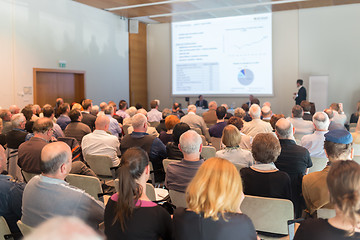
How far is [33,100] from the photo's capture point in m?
9.99

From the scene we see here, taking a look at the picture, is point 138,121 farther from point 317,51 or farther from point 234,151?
point 317,51

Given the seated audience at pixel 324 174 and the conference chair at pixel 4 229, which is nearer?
the conference chair at pixel 4 229

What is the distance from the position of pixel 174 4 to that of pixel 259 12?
10.6ft

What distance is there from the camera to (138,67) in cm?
1477

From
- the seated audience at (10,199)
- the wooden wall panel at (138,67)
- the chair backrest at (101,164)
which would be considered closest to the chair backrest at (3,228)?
the seated audience at (10,199)

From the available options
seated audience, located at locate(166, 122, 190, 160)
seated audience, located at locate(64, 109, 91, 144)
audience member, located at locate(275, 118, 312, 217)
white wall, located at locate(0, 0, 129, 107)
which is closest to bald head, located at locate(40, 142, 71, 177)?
seated audience, located at locate(166, 122, 190, 160)

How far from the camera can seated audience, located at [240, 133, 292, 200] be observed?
2750 mm

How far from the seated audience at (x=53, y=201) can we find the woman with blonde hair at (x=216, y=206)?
2.72 feet

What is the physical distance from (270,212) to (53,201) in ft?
5.03

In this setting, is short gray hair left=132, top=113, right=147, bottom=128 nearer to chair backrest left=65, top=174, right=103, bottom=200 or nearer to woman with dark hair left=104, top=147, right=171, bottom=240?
chair backrest left=65, top=174, right=103, bottom=200

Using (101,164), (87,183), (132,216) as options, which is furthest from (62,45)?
(132,216)

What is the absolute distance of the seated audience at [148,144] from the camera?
14.6ft

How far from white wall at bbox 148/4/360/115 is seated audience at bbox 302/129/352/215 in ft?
33.7

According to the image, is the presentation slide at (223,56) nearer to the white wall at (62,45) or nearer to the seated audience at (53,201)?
the white wall at (62,45)
